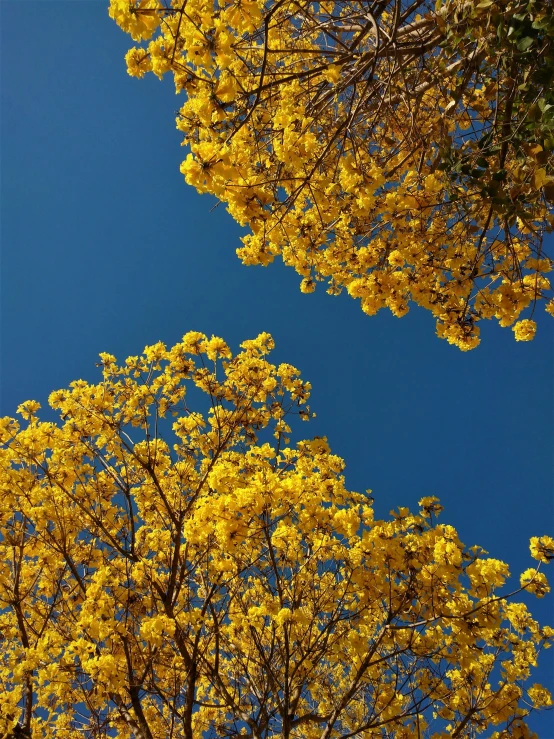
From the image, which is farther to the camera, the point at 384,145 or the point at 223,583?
the point at 384,145

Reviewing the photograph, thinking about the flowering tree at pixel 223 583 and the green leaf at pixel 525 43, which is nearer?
the green leaf at pixel 525 43

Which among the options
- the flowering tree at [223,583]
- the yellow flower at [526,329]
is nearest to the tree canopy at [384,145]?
the yellow flower at [526,329]

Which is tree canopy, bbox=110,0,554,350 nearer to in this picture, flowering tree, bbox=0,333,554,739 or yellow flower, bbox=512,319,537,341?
yellow flower, bbox=512,319,537,341

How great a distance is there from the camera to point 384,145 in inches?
203

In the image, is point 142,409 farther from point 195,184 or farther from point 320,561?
point 195,184

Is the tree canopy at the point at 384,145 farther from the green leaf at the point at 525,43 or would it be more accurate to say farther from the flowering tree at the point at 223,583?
the flowering tree at the point at 223,583

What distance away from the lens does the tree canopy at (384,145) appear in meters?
2.30

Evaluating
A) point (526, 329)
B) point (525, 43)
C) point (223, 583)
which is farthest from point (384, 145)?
point (223, 583)

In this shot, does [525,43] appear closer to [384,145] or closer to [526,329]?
[526,329]

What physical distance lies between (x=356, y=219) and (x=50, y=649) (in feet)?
13.7

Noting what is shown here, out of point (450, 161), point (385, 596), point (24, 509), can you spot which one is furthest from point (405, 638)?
point (450, 161)

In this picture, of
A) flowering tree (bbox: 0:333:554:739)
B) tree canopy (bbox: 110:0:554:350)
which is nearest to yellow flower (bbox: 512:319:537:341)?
tree canopy (bbox: 110:0:554:350)

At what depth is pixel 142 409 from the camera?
4820 millimetres

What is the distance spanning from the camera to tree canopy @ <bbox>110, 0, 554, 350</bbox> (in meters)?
2.30
